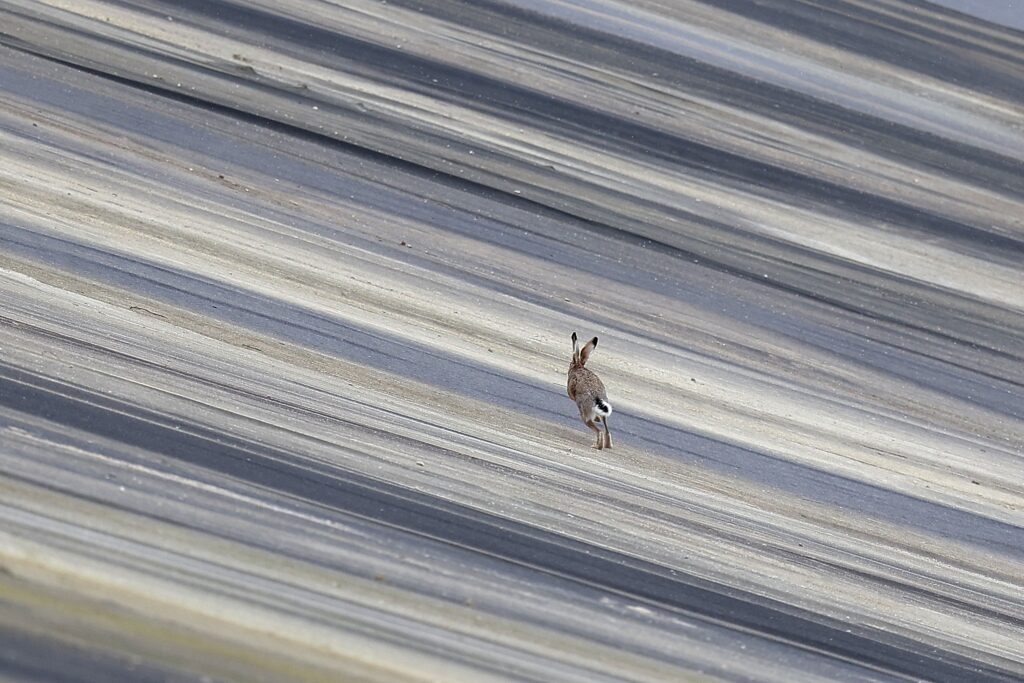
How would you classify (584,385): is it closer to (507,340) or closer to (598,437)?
(598,437)

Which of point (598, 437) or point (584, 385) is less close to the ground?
point (584, 385)

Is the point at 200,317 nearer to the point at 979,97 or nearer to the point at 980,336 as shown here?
the point at 980,336

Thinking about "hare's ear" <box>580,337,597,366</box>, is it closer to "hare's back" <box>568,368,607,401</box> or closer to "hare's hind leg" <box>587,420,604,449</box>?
"hare's back" <box>568,368,607,401</box>

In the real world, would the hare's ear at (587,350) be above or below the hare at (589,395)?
above

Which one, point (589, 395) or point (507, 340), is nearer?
point (589, 395)

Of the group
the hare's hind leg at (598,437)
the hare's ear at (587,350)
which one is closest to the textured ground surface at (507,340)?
the hare's hind leg at (598,437)

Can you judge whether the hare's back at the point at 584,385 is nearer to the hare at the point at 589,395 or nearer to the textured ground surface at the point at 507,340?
the hare at the point at 589,395

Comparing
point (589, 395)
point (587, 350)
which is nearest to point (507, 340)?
point (587, 350)
